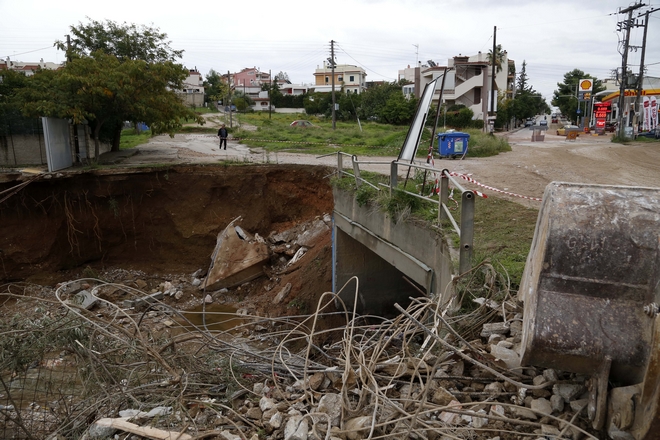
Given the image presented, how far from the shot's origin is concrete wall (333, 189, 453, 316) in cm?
677

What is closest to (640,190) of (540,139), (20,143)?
(20,143)

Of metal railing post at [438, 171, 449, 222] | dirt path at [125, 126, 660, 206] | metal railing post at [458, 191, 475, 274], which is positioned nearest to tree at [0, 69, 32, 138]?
dirt path at [125, 126, 660, 206]

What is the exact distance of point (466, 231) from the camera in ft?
17.5

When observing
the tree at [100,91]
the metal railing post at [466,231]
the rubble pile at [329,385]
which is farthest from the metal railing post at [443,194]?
the tree at [100,91]

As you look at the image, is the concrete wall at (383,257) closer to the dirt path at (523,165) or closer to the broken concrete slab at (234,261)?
the dirt path at (523,165)

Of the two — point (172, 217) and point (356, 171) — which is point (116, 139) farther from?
point (356, 171)

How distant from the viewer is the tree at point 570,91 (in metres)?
67.7

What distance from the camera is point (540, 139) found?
31.6 metres

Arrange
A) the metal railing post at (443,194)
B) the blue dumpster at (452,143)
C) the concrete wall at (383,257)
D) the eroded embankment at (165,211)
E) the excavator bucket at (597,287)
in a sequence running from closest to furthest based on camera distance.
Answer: the excavator bucket at (597,287), the metal railing post at (443,194), the concrete wall at (383,257), the eroded embankment at (165,211), the blue dumpster at (452,143)

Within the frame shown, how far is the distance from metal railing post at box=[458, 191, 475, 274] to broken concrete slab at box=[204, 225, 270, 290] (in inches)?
376

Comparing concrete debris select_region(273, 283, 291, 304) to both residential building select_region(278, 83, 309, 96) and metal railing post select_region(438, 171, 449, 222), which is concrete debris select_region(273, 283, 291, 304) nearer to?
metal railing post select_region(438, 171, 449, 222)

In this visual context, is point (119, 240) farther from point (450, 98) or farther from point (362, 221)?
point (450, 98)

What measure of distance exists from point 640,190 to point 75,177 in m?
15.3

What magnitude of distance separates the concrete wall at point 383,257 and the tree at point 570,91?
2534 inches
